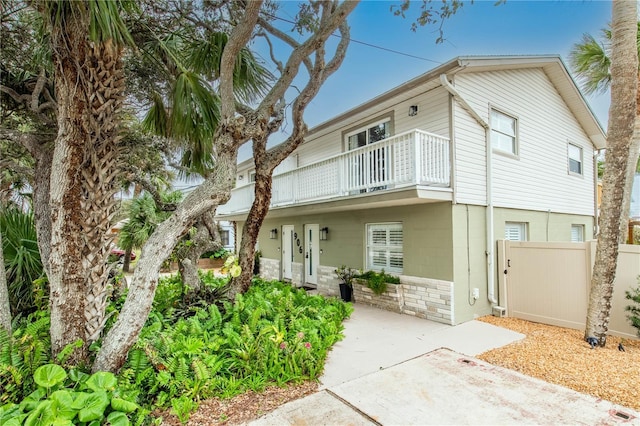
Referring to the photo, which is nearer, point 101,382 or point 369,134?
point 101,382

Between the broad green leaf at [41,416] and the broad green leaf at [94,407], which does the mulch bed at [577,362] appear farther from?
the broad green leaf at [41,416]

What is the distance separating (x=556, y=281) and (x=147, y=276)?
293 inches

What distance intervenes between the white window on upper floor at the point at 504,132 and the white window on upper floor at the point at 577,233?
4.42 metres

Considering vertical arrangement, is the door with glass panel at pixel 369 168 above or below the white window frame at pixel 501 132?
below

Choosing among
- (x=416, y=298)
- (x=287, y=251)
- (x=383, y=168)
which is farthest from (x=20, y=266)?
(x=287, y=251)

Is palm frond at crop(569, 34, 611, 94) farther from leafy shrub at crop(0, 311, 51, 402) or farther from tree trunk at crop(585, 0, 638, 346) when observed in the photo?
leafy shrub at crop(0, 311, 51, 402)

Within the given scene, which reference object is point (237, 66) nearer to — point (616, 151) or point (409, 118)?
point (409, 118)

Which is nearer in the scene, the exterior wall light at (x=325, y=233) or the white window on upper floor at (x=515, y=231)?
the white window on upper floor at (x=515, y=231)

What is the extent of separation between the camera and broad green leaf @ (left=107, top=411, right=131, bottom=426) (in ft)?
9.68

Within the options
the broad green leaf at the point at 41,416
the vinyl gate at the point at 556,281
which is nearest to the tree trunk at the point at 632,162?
the vinyl gate at the point at 556,281

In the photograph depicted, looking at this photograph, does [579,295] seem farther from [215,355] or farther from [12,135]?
[12,135]

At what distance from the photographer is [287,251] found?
12.4 m

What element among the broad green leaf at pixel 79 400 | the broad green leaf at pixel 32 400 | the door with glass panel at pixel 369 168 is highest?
the door with glass panel at pixel 369 168

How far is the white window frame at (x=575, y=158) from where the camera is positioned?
10398mm
